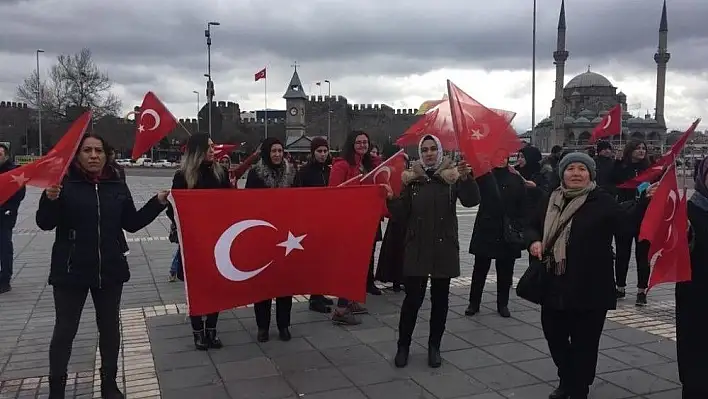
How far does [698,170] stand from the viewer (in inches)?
136

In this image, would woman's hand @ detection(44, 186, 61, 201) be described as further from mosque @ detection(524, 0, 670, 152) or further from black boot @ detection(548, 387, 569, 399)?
mosque @ detection(524, 0, 670, 152)

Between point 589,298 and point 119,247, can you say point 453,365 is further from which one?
point 119,247

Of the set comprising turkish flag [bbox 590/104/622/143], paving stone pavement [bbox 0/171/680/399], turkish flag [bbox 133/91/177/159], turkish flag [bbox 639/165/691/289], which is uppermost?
turkish flag [bbox 590/104/622/143]

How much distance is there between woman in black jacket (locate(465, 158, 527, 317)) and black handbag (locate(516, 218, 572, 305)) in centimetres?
221

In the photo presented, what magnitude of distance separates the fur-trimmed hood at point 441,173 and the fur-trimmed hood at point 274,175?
1.44 meters

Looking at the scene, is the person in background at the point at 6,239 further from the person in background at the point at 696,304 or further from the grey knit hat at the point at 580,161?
the person in background at the point at 696,304

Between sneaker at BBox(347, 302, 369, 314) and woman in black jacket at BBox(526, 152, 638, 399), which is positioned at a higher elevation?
woman in black jacket at BBox(526, 152, 638, 399)

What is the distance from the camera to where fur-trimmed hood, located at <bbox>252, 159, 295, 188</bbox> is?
227 inches

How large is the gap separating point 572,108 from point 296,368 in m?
115

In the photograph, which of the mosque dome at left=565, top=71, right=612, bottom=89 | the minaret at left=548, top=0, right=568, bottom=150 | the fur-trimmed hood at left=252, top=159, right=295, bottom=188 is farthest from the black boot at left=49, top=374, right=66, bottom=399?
the mosque dome at left=565, top=71, right=612, bottom=89

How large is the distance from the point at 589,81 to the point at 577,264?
11753cm

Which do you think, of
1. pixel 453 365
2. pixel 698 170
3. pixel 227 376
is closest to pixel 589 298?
pixel 698 170

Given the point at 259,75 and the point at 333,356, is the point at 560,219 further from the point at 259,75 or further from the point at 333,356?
the point at 259,75

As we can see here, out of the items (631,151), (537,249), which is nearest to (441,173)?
(537,249)
